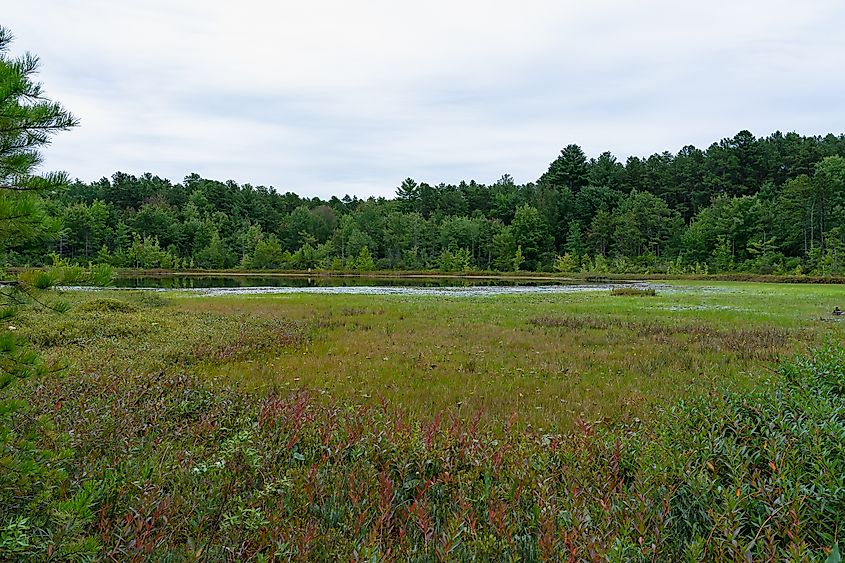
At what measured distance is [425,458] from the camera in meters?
4.66

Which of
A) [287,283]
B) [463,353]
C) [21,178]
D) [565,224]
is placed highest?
[565,224]

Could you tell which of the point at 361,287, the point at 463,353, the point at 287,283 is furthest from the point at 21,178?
the point at 287,283

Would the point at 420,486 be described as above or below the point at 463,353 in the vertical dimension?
above

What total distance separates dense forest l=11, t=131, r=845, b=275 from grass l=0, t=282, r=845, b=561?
220 feet

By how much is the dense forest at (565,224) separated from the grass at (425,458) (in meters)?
67.2

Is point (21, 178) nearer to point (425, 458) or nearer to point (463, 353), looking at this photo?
point (425, 458)

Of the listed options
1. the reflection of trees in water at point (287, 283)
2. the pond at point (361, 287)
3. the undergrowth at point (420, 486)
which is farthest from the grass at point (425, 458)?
the reflection of trees in water at point (287, 283)

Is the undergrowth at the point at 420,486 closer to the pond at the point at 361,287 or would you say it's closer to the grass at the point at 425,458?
the grass at the point at 425,458

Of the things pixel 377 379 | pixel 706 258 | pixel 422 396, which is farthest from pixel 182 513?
pixel 706 258

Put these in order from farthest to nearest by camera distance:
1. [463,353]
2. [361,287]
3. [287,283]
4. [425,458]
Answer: [287,283]
[361,287]
[463,353]
[425,458]

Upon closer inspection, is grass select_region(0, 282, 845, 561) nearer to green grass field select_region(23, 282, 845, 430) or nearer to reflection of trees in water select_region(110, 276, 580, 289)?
green grass field select_region(23, 282, 845, 430)

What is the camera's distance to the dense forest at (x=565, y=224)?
7006 centimetres

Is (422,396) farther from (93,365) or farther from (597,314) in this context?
(597,314)

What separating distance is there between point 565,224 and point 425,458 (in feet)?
315
